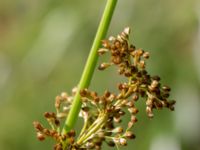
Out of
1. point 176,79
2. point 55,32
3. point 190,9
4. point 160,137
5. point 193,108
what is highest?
point 190,9

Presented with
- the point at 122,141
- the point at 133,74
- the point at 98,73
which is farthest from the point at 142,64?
the point at 98,73

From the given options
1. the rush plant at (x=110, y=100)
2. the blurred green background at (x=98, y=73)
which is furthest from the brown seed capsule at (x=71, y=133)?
the blurred green background at (x=98, y=73)

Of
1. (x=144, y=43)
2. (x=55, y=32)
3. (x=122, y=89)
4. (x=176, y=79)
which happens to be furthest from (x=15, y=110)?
(x=122, y=89)

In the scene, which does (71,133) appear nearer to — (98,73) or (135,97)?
(135,97)

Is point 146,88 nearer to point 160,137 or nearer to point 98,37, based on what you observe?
point 98,37

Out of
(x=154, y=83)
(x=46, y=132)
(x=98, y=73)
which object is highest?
(x=98, y=73)

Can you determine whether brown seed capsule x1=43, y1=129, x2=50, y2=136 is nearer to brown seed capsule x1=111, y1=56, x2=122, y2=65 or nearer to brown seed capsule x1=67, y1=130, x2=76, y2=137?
brown seed capsule x1=67, y1=130, x2=76, y2=137

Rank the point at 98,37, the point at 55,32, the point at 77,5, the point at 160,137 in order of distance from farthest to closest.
Result: the point at 77,5 < the point at 55,32 < the point at 160,137 < the point at 98,37

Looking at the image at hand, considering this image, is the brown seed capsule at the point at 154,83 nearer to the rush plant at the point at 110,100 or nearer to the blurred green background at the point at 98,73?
the rush plant at the point at 110,100

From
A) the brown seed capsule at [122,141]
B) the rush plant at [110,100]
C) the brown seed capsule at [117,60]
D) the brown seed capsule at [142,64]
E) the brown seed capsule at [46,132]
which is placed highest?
the brown seed capsule at [142,64]
